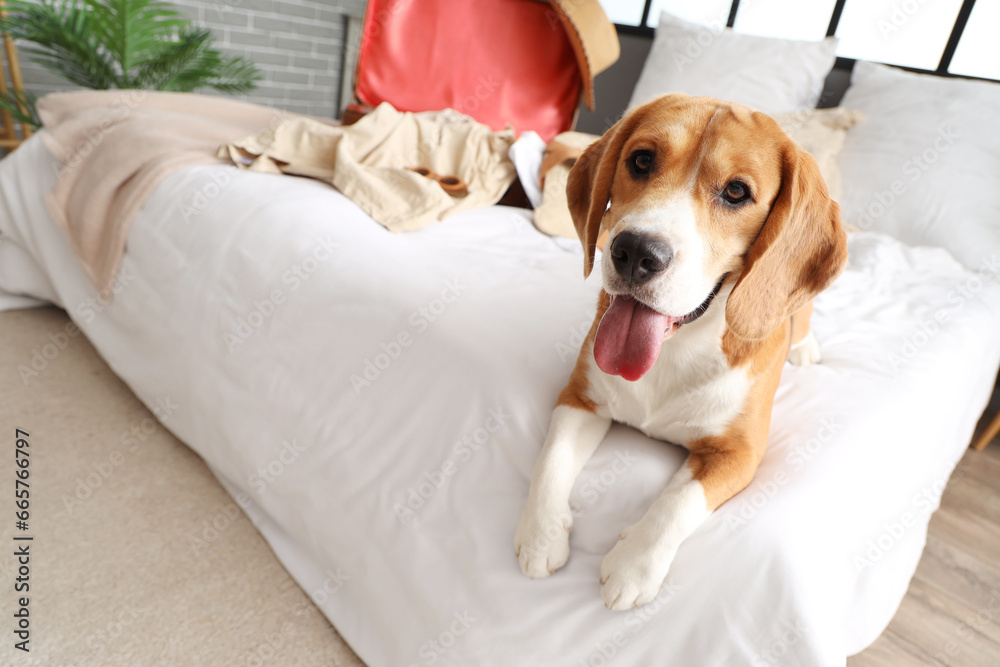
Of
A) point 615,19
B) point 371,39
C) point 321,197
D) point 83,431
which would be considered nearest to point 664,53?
point 615,19

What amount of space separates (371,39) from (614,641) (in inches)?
96.2

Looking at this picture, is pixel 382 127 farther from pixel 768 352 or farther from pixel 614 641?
pixel 614 641

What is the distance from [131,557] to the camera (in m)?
1.40

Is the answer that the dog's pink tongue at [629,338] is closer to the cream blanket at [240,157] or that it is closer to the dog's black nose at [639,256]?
the dog's black nose at [639,256]

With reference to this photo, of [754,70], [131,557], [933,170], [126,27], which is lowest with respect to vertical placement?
[131,557]

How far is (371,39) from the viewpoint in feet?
8.39

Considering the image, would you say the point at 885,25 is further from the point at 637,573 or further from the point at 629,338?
the point at 637,573

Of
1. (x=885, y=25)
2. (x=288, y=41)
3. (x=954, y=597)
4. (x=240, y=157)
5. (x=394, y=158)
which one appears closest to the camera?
(x=954, y=597)

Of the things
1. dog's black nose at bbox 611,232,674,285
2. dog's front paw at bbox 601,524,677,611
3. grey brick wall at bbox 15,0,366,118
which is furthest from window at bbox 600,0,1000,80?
dog's front paw at bbox 601,524,677,611

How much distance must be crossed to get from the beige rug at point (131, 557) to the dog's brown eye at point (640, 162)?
42.2 inches

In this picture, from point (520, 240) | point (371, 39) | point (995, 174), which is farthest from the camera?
point (371, 39)

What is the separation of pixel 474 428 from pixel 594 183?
48cm

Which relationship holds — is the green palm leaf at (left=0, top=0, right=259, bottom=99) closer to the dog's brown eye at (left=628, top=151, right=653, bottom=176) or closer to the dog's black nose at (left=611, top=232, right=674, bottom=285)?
the dog's brown eye at (left=628, top=151, right=653, bottom=176)

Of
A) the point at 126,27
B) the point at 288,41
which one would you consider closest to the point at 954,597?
the point at 126,27
